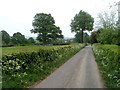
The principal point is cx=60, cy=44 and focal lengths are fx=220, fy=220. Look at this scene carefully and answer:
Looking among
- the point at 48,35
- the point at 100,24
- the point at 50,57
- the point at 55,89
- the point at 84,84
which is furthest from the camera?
the point at 48,35

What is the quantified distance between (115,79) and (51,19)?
80.7m

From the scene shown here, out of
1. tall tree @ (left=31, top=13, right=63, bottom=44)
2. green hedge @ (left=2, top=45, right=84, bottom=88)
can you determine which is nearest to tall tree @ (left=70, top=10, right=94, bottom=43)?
tall tree @ (left=31, top=13, right=63, bottom=44)

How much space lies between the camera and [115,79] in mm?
12172

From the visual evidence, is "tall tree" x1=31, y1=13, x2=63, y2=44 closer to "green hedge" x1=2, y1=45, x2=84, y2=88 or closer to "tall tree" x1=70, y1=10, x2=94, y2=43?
"tall tree" x1=70, y1=10, x2=94, y2=43

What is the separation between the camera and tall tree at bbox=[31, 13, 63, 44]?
87838 millimetres

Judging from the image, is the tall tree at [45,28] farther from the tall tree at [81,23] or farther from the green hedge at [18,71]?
the green hedge at [18,71]

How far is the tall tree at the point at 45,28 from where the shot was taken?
8784 centimetres

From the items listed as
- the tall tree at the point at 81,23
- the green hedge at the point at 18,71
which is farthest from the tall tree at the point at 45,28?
the green hedge at the point at 18,71

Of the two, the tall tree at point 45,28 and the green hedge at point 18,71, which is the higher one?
the tall tree at point 45,28

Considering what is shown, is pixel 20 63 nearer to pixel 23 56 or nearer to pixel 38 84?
pixel 23 56

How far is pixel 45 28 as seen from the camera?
291 feet

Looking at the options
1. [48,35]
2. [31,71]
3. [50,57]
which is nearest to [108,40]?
[50,57]

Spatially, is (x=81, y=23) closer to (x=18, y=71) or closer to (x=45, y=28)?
(x=45, y=28)

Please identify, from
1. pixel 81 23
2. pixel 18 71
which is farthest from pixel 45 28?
pixel 18 71
